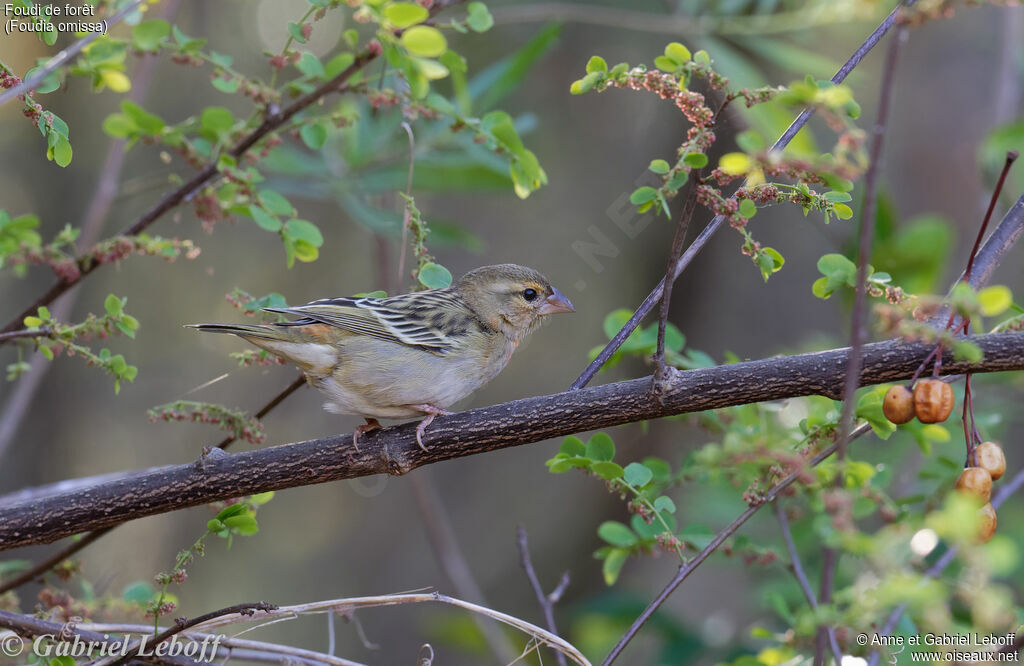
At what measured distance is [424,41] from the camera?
2.17 m

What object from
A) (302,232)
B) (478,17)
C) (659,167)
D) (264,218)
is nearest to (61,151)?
A: (264,218)

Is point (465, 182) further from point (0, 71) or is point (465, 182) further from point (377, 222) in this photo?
point (0, 71)

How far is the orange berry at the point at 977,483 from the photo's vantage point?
78.0 inches

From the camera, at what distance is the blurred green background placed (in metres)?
5.78

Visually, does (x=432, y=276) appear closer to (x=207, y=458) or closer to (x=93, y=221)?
(x=207, y=458)

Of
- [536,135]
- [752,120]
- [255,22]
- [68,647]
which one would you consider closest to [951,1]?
[68,647]

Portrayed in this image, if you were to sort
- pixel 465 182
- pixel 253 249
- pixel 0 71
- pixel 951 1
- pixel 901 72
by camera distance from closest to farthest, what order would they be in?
pixel 951 1, pixel 0 71, pixel 465 182, pixel 901 72, pixel 253 249

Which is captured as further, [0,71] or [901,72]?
[901,72]

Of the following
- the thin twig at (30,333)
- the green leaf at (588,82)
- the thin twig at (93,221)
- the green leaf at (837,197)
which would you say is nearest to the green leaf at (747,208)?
the green leaf at (837,197)

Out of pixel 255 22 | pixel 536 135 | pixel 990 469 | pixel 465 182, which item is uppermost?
pixel 255 22

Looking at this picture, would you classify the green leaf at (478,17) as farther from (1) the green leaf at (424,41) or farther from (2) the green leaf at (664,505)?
(2) the green leaf at (664,505)

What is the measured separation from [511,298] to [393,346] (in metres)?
0.72

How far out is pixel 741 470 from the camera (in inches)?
127

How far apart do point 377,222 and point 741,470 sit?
216cm
